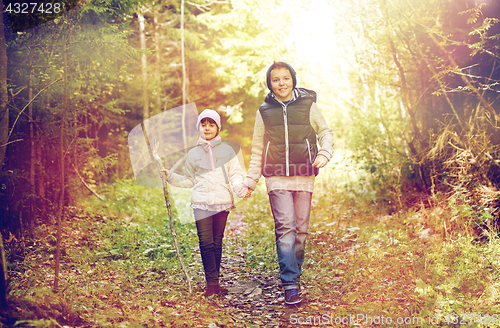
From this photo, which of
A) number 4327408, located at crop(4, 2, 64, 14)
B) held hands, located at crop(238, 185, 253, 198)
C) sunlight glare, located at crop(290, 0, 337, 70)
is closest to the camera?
held hands, located at crop(238, 185, 253, 198)

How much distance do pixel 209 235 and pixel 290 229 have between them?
3.13 feet

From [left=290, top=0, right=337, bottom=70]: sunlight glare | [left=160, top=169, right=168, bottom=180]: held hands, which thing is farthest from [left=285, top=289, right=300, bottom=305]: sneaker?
[left=290, top=0, right=337, bottom=70]: sunlight glare

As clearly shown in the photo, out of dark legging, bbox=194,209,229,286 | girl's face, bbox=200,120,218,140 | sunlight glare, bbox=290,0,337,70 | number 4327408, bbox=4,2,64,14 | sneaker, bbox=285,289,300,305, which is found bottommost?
sneaker, bbox=285,289,300,305

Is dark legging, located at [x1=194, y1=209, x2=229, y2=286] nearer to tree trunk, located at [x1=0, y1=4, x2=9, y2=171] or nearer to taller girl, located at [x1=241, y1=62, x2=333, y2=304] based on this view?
taller girl, located at [x1=241, y1=62, x2=333, y2=304]

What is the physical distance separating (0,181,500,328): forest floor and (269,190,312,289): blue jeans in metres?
0.38

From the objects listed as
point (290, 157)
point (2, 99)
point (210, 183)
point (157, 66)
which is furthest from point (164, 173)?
point (157, 66)

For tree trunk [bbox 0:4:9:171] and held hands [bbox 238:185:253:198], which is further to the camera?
held hands [bbox 238:185:253:198]

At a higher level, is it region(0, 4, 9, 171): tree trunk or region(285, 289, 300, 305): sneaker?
region(0, 4, 9, 171): tree trunk

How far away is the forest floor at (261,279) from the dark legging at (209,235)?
0.30 metres

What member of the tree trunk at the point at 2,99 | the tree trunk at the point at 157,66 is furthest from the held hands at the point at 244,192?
the tree trunk at the point at 157,66

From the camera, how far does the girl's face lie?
4410 mm

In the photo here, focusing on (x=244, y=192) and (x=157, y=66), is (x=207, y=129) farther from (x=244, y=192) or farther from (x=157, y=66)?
(x=157, y=66)

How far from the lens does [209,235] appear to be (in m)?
4.40

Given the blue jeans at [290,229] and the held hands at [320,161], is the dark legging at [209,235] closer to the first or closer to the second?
the blue jeans at [290,229]
